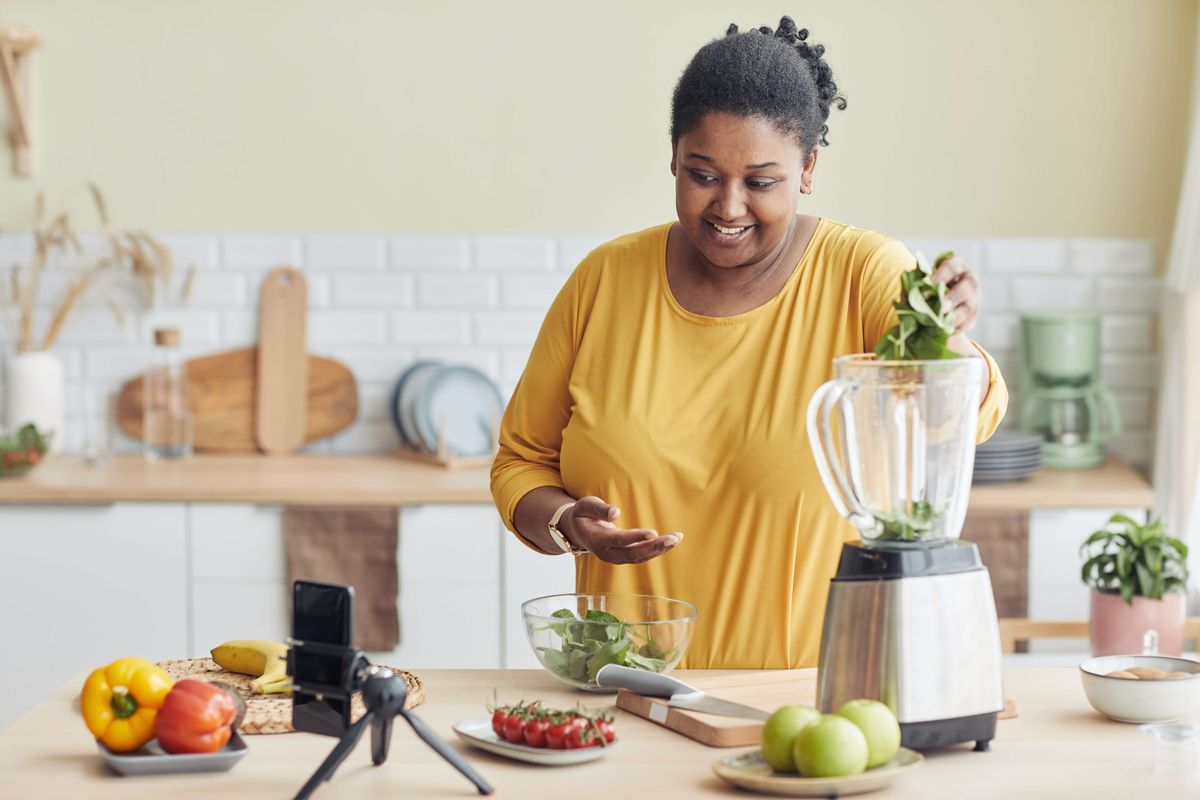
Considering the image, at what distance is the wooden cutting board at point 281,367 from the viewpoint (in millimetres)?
4195

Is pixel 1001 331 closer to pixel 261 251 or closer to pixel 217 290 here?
pixel 261 251

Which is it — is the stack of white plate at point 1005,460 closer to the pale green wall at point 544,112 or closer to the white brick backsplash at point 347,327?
the pale green wall at point 544,112

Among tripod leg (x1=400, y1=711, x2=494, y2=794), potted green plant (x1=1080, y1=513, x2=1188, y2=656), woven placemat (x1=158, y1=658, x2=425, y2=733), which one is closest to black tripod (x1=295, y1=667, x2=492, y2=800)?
tripod leg (x1=400, y1=711, x2=494, y2=794)

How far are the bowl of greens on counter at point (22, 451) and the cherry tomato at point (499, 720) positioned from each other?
2.52 meters

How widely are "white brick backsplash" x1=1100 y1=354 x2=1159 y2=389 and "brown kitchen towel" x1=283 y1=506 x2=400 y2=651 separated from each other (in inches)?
79.3

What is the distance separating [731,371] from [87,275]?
2.69 meters

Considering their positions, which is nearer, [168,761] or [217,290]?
[168,761]

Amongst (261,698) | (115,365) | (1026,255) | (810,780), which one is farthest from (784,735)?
(115,365)

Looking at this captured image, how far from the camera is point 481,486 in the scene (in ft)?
11.9

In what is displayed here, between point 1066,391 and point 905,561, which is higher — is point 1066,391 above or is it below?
above

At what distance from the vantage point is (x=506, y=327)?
4.21 metres

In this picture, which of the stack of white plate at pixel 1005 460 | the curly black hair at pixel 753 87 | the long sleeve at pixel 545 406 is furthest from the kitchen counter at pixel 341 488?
the curly black hair at pixel 753 87

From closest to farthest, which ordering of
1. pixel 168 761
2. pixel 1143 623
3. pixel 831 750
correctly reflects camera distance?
1. pixel 831 750
2. pixel 168 761
3. pixel 1143 623

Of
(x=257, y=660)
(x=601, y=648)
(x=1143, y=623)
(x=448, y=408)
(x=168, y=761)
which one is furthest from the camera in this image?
(x=448, y=408)
